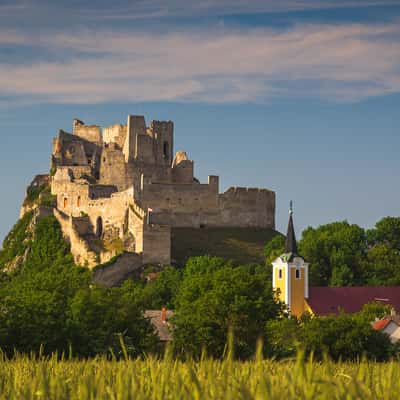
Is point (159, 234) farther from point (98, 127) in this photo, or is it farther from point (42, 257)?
point (98, 127)

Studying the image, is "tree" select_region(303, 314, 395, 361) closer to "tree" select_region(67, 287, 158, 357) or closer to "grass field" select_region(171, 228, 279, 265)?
"tree" select_region(67, 287, 158, 357)

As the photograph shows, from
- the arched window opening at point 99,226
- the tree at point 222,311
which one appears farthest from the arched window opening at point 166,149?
the tree at point 222,311

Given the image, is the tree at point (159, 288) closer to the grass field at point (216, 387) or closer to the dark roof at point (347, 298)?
the dark roof at point (347, 298)

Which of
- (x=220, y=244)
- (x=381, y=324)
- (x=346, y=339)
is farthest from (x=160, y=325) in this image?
(x=220, y=244)

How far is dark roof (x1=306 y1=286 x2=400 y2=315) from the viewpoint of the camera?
62.7 metres

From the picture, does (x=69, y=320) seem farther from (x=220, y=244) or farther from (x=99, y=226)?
(x=220, y=244)

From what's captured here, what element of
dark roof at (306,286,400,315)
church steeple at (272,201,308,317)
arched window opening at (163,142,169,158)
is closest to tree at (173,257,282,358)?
dark roof at (306,286,400,315)

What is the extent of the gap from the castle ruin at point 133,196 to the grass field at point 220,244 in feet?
2.12

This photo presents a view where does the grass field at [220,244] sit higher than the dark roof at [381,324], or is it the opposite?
the grass field at [220,244]

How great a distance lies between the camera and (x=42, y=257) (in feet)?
224

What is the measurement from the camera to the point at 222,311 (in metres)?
46.4

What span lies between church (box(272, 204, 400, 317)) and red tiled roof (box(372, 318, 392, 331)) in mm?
9001

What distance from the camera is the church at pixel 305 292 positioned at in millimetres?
63469

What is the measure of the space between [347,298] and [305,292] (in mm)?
2574
